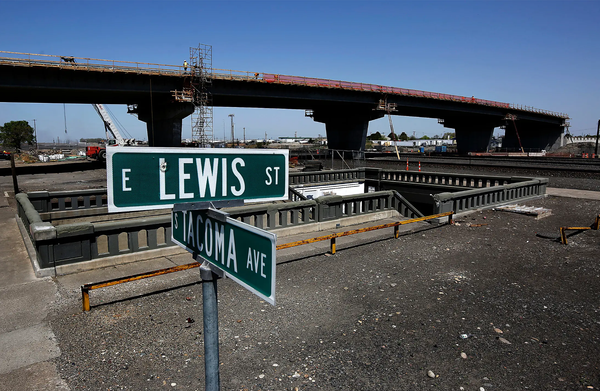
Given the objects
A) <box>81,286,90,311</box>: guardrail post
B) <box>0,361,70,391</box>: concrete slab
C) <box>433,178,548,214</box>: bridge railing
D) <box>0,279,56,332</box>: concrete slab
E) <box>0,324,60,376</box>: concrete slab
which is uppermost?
<box>433,178,548,214</box>: bridge railing

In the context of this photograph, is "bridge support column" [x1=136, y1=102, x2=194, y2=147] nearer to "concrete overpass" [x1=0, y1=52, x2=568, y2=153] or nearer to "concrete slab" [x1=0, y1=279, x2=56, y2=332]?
"concrete overpass" [x1=0, y1=52, x2=568, y2=153]

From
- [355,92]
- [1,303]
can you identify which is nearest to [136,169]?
[1,303]

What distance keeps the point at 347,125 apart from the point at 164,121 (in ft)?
94.7

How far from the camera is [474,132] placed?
274 ft

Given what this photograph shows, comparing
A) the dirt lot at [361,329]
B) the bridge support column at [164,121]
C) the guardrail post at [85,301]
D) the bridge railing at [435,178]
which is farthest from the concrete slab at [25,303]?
the bridge support column at [164,121]

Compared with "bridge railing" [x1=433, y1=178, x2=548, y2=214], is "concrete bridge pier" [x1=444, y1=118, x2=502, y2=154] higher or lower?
higher

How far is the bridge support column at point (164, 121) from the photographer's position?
159 ft

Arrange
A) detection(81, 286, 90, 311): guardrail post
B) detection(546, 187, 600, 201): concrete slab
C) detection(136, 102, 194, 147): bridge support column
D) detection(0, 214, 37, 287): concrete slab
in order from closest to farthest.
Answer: detection(81, 286, 90, 311): guardrail post, detection(0, 214, 37, 287): concrete slab, detection(546, 187, 600, 201): concrete slab, detection(136, 102, 194, 147): bridge support column

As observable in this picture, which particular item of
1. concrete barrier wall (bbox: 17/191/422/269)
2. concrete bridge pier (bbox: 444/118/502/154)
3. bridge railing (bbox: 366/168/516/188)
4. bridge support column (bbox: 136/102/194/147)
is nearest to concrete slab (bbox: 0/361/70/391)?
concrete barrier wall (bbox: 17/191/422/269)

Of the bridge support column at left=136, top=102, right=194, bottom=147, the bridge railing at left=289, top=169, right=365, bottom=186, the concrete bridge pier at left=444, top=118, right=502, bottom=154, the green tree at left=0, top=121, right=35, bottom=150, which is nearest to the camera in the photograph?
the bridge railing at left=289, top=169, right=365, bottom=186

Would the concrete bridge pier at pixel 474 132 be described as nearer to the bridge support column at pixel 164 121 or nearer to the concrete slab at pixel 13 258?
the bridge support column at pixel 164 121

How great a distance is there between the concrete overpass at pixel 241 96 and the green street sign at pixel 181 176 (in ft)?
79.0

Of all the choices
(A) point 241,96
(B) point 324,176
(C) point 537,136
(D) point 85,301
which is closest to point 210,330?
(D) point 85,301

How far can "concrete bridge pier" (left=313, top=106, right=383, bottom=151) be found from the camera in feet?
204
